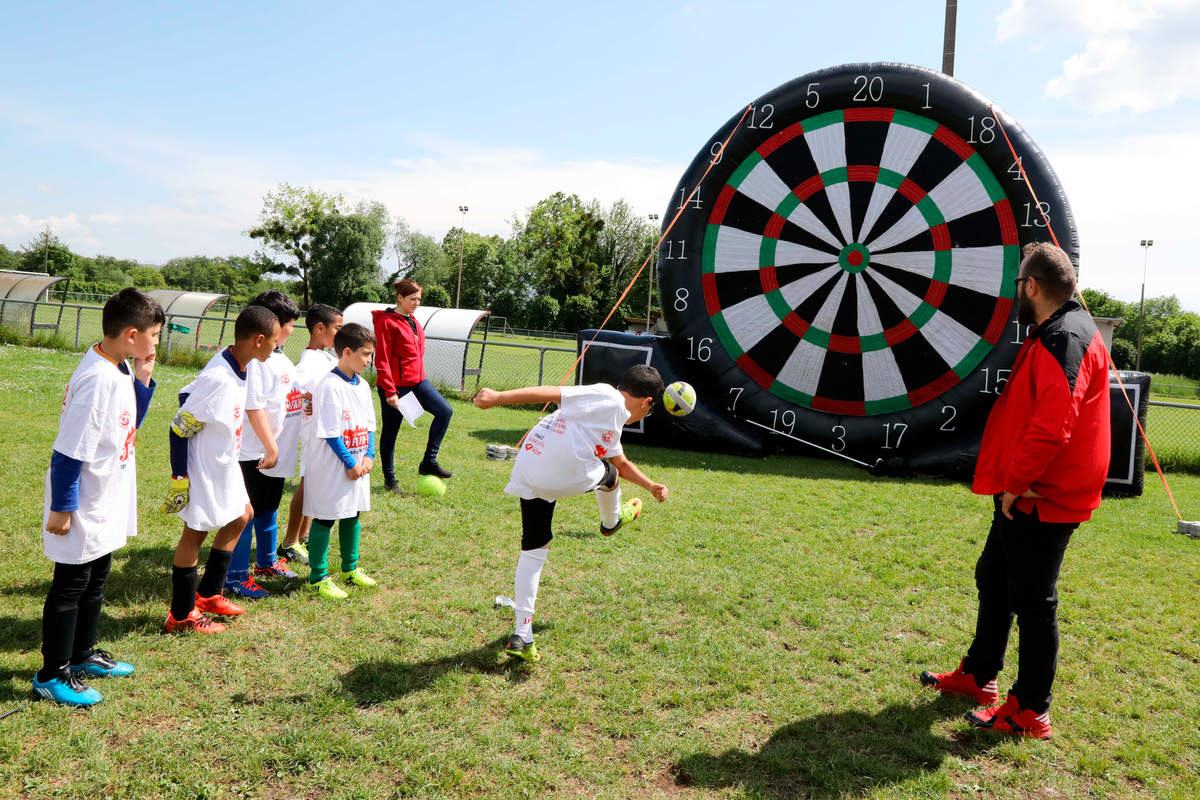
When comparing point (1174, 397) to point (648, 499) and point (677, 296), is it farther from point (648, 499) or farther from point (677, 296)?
point (648, 499)

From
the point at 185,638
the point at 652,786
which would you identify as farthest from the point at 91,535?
the point at 652,786

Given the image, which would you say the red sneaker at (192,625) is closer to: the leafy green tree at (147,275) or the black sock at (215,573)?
the black sock at (215,573)

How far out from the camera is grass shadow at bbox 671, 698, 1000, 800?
2.77m

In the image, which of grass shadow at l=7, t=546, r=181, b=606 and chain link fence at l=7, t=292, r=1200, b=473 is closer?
grass shadow at l=7, t=546, r=181, b=606

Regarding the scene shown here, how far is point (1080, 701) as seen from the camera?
3.49 metres

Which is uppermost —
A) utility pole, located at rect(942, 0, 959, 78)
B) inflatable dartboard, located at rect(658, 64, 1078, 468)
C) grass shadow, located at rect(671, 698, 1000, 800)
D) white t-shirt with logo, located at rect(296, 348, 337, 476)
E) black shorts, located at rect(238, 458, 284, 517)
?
utility pole, located at rect(942, 0, 959, 78)

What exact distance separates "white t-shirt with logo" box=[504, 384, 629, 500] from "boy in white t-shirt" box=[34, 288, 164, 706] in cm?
166

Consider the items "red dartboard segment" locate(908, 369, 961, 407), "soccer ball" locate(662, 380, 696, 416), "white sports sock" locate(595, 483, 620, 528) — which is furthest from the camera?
"red dartboard segment" locate(908, 369, 961, 407)

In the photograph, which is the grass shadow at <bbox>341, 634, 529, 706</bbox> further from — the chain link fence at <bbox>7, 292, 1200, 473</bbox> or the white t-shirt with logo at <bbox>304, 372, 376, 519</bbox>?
the chain link fence at <bbox>7, 292, 1200, 473</bbox>

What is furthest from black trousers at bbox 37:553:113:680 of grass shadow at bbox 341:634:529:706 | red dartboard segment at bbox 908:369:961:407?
red dartboard segment at bbox 908:369:961:407

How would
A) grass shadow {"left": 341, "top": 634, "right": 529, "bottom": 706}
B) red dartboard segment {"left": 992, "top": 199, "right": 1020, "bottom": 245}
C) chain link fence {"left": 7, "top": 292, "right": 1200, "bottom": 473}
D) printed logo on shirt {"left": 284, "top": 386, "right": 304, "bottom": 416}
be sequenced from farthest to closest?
1. chain link fence {"left": 7, "top": 292, "right": 1200, "bottom": 473}
2. red dartboard segment {"left": 992, "top": 199, "right": 1020, "bottom": 245}
3. printed logo on shirt {"left": 284, "top": 386, "right": 304, "bottom": 416}
4. grass shadow {"left": 341, "top": 634, "right": 529, "bottom": 706}

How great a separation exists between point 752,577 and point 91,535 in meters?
3.67

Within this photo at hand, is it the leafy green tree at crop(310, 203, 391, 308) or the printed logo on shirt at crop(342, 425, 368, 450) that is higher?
the leafy green tree at crop(310, 203, 391, 308)

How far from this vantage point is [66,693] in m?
2.94
